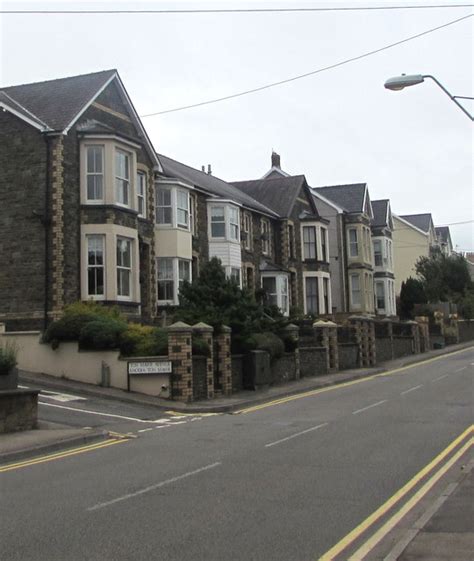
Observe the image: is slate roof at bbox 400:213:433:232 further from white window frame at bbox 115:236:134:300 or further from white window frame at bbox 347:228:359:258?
white window frame at bbox 115:236:134:300

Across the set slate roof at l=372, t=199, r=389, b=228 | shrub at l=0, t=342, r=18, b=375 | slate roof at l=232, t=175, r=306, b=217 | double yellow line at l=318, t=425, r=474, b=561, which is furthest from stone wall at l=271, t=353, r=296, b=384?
slate roof at l=372, t=199, r=389, b=228

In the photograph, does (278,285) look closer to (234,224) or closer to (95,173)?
(234,224)

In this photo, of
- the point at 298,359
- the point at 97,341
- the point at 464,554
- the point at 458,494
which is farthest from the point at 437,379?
the point at 464,554

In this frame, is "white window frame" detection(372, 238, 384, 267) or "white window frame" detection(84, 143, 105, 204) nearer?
"white window frame" detection(84, 143, 105, 204)

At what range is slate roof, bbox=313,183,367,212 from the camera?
5495 centimetres

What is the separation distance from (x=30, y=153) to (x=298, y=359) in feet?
41.1

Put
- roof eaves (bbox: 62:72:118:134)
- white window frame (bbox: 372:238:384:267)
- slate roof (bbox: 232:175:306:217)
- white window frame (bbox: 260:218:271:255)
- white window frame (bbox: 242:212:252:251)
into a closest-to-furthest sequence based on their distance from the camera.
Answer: roof eaves (bbox: 62:72:118:134), white window frame (bbox: 242:212:252:251), white window frame (bbox: 260:218:271:255), slate roof (bbox: 232:175:306:217), white window frame (bbox: 372:238:384:267)

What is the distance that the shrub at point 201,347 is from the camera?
70.7 feet

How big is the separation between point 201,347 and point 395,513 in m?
14.4

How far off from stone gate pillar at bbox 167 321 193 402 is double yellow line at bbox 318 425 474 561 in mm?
10041

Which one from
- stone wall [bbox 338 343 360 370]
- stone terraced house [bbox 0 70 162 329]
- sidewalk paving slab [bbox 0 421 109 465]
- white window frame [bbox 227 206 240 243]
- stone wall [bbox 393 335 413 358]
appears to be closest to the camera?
sidewalk paving slab [bbox 0 421 109 465]

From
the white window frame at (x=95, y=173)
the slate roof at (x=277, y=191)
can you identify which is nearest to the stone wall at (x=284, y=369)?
the white window frame at (x=95, y=173)

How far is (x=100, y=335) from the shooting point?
830 inches

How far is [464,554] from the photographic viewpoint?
19.2ft
